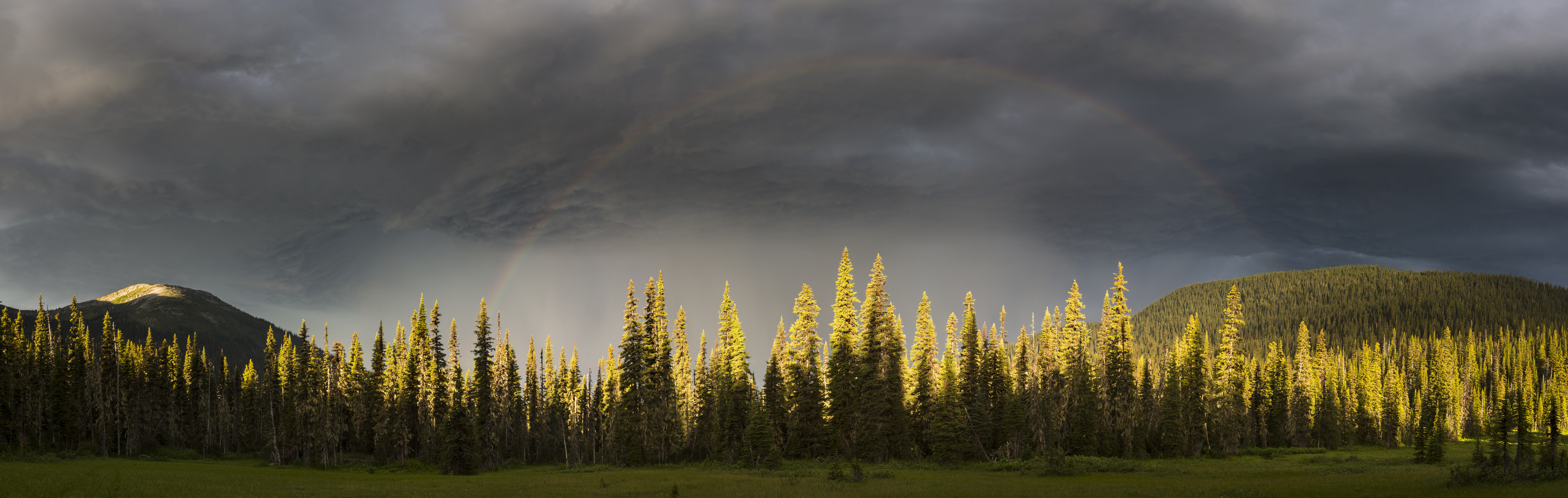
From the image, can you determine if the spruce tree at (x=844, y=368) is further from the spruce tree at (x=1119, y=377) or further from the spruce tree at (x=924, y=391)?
the spruce tree at (x=1119, y=377)

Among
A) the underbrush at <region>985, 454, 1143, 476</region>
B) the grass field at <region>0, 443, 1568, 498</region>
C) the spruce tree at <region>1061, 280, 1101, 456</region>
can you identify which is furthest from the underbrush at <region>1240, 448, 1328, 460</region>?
the underbrush at <region>985, 454, 1143, 476</region>

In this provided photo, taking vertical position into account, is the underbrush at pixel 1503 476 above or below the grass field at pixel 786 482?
above

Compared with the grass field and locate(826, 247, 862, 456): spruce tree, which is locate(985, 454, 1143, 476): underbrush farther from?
locate(826, 247, 862, 456): spruce tree

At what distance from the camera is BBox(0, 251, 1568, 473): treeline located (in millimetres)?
64750

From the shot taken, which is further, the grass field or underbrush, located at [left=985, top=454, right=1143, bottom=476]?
underbrush, located at [left=985, top=454, right=1143, bottom=476]

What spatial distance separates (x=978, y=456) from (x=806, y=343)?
57.3 feet

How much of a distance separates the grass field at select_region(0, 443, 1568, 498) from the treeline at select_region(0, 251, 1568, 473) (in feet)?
15.3

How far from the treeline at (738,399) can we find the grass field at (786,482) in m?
4.67

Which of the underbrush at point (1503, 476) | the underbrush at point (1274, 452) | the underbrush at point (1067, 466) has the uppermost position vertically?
the underbrush at point (1503, 476)

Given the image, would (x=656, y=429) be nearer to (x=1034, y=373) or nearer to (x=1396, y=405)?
(x=1034, y=373)

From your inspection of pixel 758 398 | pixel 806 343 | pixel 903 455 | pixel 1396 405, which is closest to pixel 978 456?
pixel 903 455

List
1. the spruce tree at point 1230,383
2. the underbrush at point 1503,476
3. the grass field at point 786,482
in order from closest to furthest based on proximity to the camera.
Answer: the underbrush at point 1503,476 → the grass field at point 786,482 → the spruce tree at point 1230,383

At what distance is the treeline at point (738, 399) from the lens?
64750 mm

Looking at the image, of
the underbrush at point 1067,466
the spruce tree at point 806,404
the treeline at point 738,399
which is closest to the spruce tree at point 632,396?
the treeline at point 738,399
